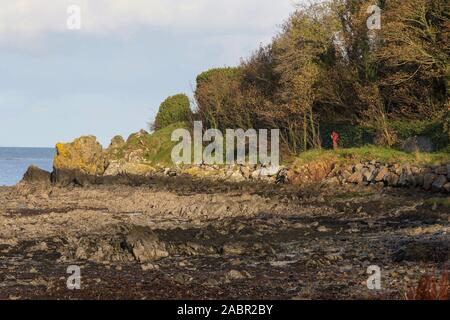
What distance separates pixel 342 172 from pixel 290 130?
11.5 meters

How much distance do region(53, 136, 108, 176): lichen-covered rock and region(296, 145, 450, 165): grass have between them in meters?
Answer: 19.6

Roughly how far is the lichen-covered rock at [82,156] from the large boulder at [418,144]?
81.2ft

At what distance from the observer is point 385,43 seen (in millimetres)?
40156

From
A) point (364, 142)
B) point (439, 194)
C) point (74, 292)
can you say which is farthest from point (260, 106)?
point (74, 292)

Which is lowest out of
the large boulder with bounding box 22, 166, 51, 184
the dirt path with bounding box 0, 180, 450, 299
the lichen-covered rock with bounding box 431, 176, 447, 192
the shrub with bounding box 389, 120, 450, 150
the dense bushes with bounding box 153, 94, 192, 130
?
the dirt path with bounding box 0, 180, 450, 299

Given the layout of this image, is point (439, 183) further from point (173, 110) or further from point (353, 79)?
point (173, 110)

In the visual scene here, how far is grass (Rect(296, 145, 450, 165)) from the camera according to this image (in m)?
33.1

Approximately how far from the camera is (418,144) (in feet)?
121

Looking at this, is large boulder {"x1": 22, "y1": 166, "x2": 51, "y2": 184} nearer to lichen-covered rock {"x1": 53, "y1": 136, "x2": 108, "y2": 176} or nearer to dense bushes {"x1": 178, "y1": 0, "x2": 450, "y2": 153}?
lichen-covered rock {"x1": 53, "y1": 136, "x2": 108, "y2": 176}

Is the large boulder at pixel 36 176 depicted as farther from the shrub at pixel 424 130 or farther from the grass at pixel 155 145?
the shrub at pixel 424 130

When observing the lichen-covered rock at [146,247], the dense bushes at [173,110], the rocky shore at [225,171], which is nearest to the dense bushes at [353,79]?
the rocky shore at [225,171]

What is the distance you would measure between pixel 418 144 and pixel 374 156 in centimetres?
249

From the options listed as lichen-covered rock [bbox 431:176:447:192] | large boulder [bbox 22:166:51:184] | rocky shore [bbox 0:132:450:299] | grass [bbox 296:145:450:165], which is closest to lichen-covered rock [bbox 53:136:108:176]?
large boulder [bbox 22:166:51:184]

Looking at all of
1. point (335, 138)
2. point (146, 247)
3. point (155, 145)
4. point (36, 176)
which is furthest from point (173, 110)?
point (146, 247)
